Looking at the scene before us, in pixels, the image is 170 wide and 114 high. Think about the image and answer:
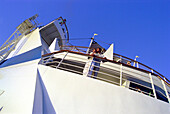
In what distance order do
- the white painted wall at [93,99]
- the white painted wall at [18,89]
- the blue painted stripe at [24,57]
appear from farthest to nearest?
the blue painted stripe at [24,57] → the white painted wall at [93,99] → the white painted wall at [18,89]

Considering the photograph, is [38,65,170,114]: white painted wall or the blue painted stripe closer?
[38,65,170,114]: white painted wall

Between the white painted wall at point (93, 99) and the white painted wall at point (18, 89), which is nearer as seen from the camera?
the white painted wall at point (18, 89)

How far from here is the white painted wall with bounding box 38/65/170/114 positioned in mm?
2676

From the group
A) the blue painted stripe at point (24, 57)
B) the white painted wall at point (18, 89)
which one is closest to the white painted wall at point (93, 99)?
the white painted wall at point (18, 89)

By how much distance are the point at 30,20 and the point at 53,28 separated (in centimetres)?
293

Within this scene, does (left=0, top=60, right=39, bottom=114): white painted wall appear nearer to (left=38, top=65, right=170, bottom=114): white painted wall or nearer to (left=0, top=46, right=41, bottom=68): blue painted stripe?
(left=38, top=65, right=170, bottom=114): white painted wall

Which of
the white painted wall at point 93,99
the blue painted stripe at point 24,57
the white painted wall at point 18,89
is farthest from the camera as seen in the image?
the blue painted stripe at point 24,57

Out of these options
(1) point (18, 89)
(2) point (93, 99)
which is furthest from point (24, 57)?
(2) point (93, 99)

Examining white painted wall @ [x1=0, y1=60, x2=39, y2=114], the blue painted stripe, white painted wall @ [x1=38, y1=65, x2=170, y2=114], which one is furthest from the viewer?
the blue painted stripe

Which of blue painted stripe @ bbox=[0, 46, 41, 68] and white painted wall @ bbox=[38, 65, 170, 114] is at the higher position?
blue painted stripe @ bbox=[0, 46, 41, 68]

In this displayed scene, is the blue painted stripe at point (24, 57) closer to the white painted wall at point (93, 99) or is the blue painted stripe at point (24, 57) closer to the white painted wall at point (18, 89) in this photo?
the white painted wall at point (18, 89)

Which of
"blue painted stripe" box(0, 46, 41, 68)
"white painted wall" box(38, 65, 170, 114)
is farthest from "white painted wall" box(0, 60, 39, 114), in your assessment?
"blue painted stripe" box(0, 46, 41, 68)

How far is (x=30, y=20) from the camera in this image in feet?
37.2

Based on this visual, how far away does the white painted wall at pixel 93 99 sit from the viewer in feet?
8.78
